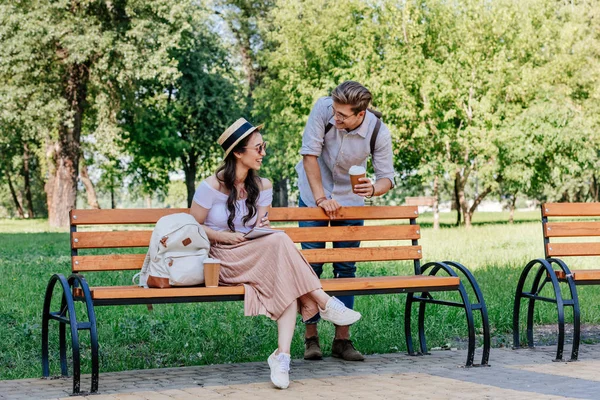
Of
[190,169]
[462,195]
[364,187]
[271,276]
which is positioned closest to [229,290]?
[271,276]

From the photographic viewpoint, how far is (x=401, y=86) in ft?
90.8

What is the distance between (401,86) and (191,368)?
74.6 ft

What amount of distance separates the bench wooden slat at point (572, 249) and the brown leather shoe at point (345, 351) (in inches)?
69.5

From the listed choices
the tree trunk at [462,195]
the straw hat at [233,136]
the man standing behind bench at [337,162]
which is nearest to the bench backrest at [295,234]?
the man standing behind bench at [337,162]

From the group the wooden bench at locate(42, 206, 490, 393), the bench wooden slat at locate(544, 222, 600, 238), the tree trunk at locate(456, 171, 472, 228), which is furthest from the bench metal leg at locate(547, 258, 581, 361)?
the tree trunk at locate(456, 171, 472, 228)

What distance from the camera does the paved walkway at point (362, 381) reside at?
16.0 ft

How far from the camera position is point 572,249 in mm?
6879

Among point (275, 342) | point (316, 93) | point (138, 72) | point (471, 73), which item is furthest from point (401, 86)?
point (275, 342)

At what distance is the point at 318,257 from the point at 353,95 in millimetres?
1186

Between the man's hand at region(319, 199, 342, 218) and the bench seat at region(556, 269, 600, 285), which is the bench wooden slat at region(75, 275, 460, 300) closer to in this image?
the man's hand at region(319, 199, 342, 218)

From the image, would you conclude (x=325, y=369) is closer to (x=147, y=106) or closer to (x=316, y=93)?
(x=316, y=93)

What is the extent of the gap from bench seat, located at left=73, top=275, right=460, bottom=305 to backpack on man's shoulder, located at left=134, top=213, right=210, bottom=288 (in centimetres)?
9

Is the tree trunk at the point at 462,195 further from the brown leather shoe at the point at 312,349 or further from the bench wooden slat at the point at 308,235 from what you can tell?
the brown leather shoe at the point at 312,349

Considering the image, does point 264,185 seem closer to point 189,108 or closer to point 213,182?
point 213,182
